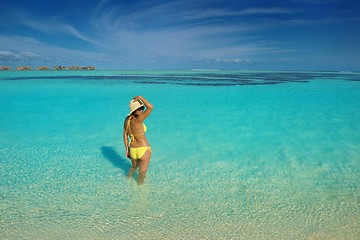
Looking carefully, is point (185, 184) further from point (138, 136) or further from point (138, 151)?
point (138, 136)

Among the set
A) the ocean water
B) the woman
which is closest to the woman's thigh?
the woman

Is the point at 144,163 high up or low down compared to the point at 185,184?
up

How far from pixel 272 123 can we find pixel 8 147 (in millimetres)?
8936

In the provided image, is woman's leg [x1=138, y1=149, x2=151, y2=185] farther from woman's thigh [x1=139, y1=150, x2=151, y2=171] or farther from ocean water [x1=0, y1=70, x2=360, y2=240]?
ocean water [x1=0, y1=70, x2=360, y2=240]

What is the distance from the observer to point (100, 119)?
11.5m

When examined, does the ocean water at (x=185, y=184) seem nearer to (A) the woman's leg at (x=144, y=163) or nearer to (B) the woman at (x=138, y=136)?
(A) the woman's leg at (x=144, y=163)

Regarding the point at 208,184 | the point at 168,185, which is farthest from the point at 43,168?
the point at 208,184

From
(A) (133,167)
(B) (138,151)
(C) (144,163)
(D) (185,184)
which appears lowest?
(D) (185,184)

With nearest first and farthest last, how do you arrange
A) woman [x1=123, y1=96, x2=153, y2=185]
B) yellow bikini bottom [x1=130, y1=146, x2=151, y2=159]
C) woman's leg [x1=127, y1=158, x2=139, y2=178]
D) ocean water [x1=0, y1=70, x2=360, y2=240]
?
ocean water [x1=0, y1=70, x2=360, y2=240] → woman [x1=123, y1=96, x2=153, y2=185] → yellow bikini bottom [x1=130, y1=146, x2=151, y2=159] → woman's leg [x1=127, y1=158, x2=139, y2=178]

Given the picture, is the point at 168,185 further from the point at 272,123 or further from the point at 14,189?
the point at 272,123

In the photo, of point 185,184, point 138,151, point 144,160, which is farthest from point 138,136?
point 185,184

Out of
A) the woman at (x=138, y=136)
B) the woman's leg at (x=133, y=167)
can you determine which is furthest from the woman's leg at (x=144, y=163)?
the woman's leg at (x=133, y=167)

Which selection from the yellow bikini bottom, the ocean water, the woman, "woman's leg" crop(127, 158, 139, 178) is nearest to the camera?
the ocean water

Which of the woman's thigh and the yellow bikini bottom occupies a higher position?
the yellow bikini bottom
